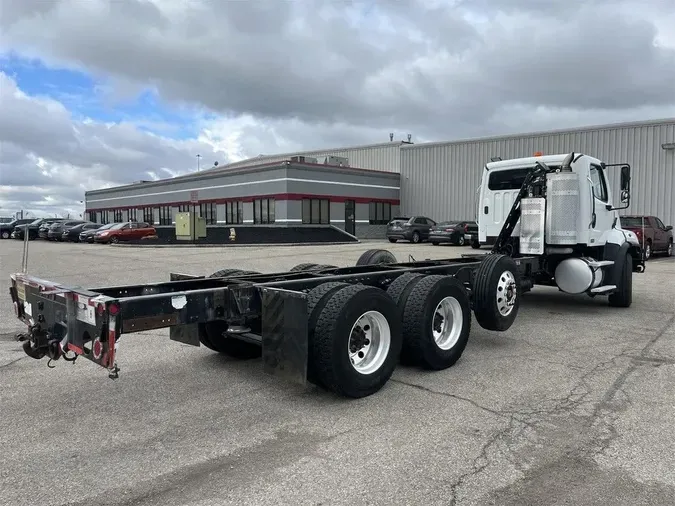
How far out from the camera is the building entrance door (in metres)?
37.4

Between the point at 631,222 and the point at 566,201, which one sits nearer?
the point at 566,201

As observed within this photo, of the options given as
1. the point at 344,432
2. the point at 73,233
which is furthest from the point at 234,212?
the point at 344,432

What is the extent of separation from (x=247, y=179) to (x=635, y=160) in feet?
76.3

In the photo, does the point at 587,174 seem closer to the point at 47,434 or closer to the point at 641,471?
the point at 641,471

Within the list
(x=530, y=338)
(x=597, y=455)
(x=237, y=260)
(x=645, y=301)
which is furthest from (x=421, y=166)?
(x=597, y=455)

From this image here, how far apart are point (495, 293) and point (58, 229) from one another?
132ft

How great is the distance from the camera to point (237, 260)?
1902 centimetres

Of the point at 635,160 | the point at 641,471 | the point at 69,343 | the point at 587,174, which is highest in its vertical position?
the point at 635,160

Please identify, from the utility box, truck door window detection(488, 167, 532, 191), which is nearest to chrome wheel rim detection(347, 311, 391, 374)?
truck door window detection(488, 167, 532, 191)

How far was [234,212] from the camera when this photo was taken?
39094 millimetres

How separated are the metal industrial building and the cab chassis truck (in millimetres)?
25205

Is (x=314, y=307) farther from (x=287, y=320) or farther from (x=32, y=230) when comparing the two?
(x=32, y=230)

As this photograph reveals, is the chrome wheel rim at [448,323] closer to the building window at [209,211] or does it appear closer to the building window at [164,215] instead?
the building window at [209,211]

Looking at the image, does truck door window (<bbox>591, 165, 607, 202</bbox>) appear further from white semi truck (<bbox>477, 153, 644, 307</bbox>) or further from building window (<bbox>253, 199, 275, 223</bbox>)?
building window (<bbox>253, 199, 275, 223</bbox>)
